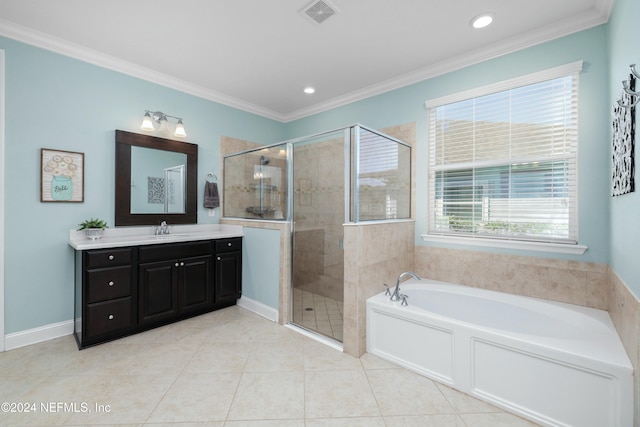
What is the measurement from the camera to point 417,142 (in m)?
3.03

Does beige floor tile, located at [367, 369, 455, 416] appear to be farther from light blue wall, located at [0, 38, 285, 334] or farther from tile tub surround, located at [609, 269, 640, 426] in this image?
light blue wall, located at [0, 38, 285, 334]

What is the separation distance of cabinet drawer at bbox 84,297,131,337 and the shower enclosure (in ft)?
5.07

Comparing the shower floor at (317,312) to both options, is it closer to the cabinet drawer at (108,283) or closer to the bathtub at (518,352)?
the bathtub at (518,352)

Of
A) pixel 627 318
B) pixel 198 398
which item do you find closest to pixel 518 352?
pixel 627 318

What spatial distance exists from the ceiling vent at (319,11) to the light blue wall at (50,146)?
2.08m

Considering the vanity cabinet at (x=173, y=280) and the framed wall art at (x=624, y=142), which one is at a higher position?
the framed wall art at (x=624, y=142)

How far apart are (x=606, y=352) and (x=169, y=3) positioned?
356 cm

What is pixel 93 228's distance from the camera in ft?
8.65

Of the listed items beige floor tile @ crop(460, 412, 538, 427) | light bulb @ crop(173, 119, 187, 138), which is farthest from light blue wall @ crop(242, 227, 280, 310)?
beige floor tile @ crop(460, 412, 538, 427)

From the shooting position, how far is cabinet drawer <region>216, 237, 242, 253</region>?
3201 mm

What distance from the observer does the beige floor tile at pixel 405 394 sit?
171 cm

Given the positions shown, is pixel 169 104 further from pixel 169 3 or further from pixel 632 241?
pixel 632 241

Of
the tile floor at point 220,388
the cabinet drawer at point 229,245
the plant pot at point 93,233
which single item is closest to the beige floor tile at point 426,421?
the tile floor at point 220,388

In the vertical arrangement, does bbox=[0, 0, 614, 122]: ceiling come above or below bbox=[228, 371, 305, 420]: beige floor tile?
above
